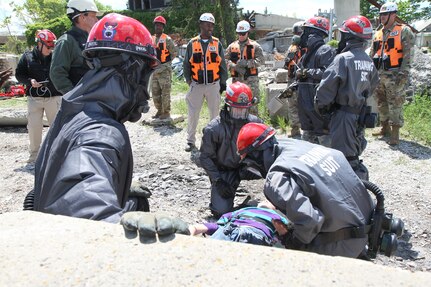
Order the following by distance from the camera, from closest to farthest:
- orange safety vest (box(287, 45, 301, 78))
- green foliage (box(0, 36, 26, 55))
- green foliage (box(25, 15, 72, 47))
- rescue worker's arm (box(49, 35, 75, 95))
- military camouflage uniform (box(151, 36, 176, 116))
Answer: rescue worker's arm (box(49, 35, 75, 95)), orange safety vest (box(287, 45, 301, 78)), military camouflage uniform (box(151, 36, 176, 116)), green foliage (box(25, 15, 72, 47)), green foliage (box(0, 36, 26, 55))

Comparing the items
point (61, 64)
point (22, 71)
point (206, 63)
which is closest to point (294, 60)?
point (206, 63)

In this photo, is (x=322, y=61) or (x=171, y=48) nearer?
(x=322, y=61)

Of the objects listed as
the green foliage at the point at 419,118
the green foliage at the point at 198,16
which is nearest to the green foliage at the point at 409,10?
the green foliage at the point at 198,16

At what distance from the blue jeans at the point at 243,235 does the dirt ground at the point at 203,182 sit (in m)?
1.66

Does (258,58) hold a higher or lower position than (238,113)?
higher

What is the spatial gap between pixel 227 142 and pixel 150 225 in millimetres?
3505

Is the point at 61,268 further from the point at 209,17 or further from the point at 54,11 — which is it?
the point at 54,11

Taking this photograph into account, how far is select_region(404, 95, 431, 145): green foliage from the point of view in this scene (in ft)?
23.0

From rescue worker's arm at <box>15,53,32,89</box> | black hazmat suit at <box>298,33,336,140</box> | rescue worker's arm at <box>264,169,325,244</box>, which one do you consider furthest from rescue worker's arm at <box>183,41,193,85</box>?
rescue worker's arm at <box>264,169,325,244</box>

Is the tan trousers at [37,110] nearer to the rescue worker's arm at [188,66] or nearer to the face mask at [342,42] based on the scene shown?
the rescue worker's arm at [188,66]

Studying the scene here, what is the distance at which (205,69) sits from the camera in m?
7.16

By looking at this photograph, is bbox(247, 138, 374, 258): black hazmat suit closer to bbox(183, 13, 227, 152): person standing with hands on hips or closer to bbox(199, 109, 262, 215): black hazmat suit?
bbox(199, 109, 262, 215): black hazmat suit

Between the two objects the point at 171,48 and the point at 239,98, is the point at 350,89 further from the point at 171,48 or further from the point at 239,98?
the point at 171,48

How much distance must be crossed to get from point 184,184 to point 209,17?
3.12 metres
